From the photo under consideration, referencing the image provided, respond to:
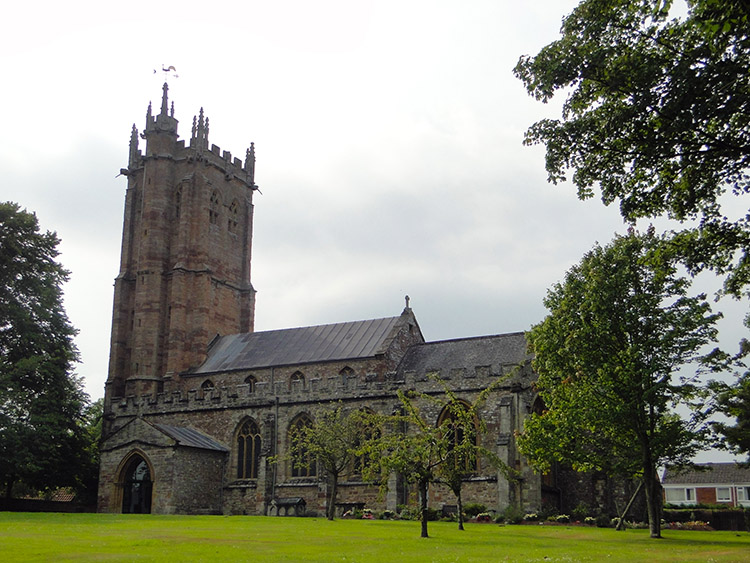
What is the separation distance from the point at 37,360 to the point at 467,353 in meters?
23.0

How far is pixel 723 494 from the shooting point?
68000 mm

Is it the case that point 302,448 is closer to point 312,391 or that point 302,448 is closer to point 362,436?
point 312,391

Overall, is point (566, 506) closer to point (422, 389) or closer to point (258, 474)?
point (422, 389)

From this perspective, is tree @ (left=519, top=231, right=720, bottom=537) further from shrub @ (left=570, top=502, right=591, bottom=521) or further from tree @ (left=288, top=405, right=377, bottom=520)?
tree @ (left=288, top=405, right=377, bottom=520)

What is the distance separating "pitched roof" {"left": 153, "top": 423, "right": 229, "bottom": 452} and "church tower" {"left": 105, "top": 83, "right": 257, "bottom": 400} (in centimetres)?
751

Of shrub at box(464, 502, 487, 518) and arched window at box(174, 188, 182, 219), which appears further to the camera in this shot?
arched window at box(174, 188, 182, 219)

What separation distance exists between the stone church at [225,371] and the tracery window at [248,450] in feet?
0.28

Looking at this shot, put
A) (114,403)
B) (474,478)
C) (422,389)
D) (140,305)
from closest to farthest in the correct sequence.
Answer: (474,478)
(422,389)
(114,403)
(140,305)

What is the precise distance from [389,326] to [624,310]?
20.1 meters

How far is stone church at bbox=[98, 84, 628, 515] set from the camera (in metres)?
37.5

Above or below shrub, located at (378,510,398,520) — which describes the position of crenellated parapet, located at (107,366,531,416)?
above

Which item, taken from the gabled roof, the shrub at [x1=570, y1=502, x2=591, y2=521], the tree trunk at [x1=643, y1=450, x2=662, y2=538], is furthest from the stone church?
the gabled roof

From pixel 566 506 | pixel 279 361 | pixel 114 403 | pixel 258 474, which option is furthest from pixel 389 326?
pixel 114 403

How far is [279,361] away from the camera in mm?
47250
